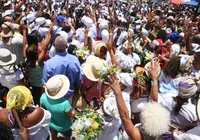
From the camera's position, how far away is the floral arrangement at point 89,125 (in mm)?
3047

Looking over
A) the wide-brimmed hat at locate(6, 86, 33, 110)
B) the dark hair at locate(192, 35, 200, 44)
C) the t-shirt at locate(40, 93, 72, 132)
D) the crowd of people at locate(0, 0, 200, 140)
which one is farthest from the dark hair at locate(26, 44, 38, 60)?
the dark hair at locate(192, 35, 200, 44)

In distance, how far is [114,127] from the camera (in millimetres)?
3432

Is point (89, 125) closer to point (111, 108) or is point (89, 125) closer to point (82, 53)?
point (111, 108)

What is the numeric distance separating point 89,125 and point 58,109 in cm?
101

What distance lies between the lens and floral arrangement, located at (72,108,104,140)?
305cm

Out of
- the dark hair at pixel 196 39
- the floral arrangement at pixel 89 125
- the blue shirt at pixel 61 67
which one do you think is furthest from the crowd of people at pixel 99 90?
the dark hair at pixel 196 39

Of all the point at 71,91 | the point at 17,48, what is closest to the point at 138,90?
the point at 71,91

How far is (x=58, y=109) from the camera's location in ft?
12.9

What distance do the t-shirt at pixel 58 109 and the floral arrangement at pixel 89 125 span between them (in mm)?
823

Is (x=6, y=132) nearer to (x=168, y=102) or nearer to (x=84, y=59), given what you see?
(x=168, y=102)

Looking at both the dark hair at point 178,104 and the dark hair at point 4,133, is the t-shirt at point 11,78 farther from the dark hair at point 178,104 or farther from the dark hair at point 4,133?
the dark hair at point 178,104

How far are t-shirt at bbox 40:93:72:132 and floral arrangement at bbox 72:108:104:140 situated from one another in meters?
0.82

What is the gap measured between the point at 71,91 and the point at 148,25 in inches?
224

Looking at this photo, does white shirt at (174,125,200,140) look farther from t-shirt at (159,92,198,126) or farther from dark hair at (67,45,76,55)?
dark hair at (67,45,76,55)
